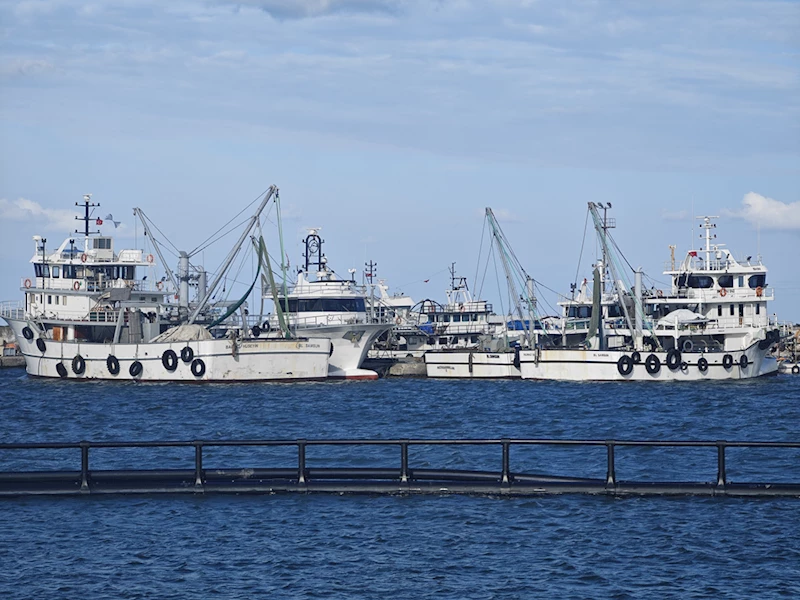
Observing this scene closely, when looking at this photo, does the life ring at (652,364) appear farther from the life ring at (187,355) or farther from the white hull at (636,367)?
the life ring at (187,355)

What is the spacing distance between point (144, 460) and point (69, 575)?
45.9 ft

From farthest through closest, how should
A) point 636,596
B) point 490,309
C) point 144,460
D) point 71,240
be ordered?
point 490,309 → point 71,240 → point 144,460 → point 636,596

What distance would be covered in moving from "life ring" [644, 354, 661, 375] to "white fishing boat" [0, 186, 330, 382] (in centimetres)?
1945

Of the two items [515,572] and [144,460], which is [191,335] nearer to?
[144,460]

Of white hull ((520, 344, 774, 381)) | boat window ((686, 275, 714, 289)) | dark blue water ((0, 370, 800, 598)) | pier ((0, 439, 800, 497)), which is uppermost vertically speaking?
boat window ((686, 275, 714, 289))

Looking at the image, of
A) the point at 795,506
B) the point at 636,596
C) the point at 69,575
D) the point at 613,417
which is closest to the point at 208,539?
the point at 69,575

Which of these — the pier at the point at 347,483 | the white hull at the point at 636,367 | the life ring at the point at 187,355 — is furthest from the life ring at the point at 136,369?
the pier at the point at 347,483

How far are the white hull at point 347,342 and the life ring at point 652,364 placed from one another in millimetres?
16088

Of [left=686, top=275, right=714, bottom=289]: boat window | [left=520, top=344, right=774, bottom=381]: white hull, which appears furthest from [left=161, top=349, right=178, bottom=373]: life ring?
[left=686, top=275, right=714, bottom=289]: boat window

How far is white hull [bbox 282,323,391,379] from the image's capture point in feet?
244

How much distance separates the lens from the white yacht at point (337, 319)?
2943 inches

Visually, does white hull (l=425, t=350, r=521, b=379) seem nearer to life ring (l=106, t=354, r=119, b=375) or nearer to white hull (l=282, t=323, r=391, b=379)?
white hull (l=282, t=323, r=391, b=379)

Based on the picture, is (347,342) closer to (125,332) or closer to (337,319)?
(337,319)

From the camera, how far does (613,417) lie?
49750 millimetres
